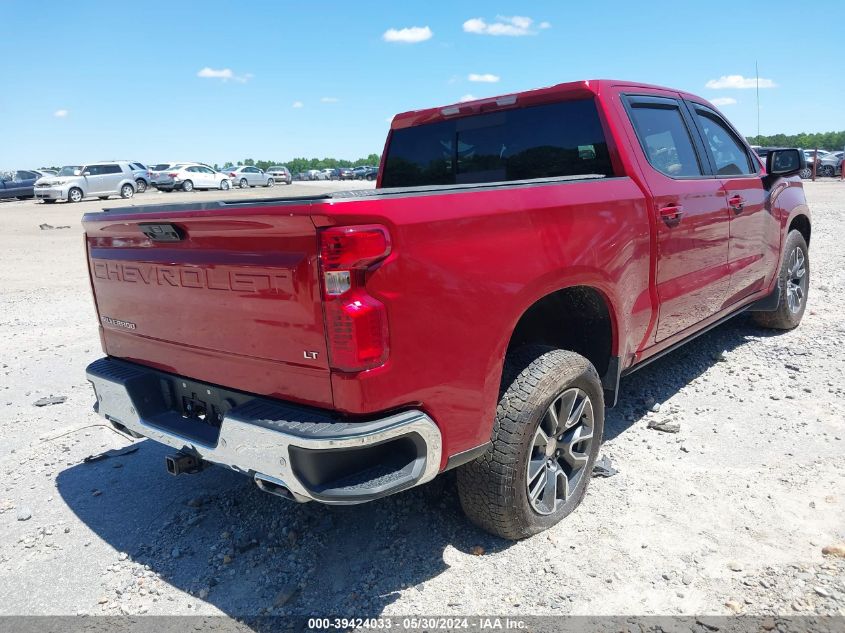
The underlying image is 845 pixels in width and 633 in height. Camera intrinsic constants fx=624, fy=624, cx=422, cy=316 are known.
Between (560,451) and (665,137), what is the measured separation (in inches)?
84.1

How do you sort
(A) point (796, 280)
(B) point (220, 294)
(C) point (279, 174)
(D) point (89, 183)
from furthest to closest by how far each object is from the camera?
(C) point (279, 174), (D) point (89, 183), (A) point (796, 280), (B) point (220, 294)

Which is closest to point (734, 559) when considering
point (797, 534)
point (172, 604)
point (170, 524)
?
point (797, 534)

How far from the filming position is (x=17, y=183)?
31.8 metres

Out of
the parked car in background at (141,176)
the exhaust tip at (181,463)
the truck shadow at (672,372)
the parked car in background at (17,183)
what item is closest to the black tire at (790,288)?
the truck shadow at (672,372)

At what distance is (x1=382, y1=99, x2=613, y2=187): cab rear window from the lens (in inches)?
141

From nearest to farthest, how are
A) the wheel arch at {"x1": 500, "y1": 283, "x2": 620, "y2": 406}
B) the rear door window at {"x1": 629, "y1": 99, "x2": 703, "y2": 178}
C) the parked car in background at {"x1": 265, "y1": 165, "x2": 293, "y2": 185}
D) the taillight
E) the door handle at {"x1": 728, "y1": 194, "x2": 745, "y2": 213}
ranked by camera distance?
the taillight → the wheel arch at {"x1": 500, "y1": 283, "x2": 620, "y2": 406} → the rear door window at {"x1": 629, "y1": 99, "x2": 703, "y2": 178} → the door handle at {"x1": 728, "y1": 194, "x2": 745, "y2": 213} → the parked car in background at {"x1": 265, "y1": 165, "x2": 293, "y2": 185}

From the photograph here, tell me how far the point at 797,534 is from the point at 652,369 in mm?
2353

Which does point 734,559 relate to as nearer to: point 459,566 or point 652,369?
point 459,566

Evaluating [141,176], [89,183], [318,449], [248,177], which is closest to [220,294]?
[318,449]

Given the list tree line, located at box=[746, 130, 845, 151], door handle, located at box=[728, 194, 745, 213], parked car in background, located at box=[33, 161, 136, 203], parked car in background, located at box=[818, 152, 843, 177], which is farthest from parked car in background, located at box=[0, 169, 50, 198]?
tree line, located at box=[746, 130, 845, 151]

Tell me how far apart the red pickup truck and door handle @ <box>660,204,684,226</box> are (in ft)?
0.07

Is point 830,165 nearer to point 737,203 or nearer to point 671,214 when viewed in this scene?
point 737,203

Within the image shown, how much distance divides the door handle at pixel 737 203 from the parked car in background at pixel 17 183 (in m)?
35.0

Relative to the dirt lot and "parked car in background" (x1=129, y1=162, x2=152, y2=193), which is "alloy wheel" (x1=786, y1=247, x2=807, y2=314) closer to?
the dirt lot
